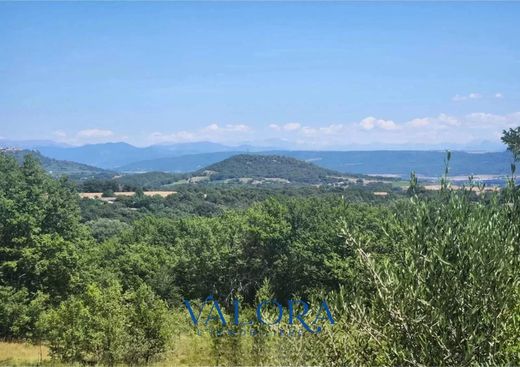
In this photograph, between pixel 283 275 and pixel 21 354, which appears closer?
pixel 21 354

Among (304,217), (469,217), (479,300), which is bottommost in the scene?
(304,217)

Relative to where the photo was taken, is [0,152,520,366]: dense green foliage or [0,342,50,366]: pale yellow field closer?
[0,152,520,366]: dense green foliage

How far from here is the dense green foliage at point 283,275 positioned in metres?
6.87

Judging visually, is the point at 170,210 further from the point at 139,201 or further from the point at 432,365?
the point at 432,365

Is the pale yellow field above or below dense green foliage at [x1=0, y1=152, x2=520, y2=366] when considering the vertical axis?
below

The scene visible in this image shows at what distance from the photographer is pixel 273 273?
44531 mm

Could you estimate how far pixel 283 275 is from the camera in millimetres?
44781

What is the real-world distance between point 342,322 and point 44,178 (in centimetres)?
3407

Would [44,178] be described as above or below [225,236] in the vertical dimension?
above

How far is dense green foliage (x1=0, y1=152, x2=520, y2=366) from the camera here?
6867mm

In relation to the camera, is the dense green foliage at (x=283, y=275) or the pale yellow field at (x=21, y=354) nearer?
the dense green foliage at (x=283, y=275)

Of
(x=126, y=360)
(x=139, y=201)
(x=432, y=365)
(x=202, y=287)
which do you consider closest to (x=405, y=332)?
(x=432, y=365)

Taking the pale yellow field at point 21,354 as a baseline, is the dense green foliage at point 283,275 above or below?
above

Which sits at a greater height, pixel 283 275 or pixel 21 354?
pixel 21 354
